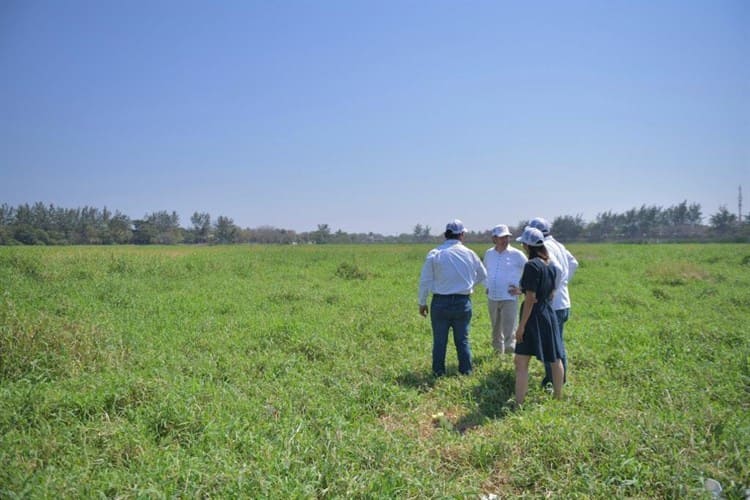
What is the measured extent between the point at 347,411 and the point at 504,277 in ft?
9.24

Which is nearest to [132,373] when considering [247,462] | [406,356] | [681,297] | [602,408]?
[247,462]

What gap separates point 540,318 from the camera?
4.05 meters

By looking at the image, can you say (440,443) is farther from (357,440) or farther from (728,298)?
(728,298)

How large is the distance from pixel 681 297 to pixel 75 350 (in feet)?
45.0

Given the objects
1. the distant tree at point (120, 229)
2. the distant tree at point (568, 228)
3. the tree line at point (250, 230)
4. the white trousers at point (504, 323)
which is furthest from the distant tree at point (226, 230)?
the white trousers at point (504, 323)

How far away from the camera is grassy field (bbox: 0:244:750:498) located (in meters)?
2.84

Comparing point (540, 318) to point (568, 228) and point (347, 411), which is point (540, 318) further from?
A: point (568, 228)

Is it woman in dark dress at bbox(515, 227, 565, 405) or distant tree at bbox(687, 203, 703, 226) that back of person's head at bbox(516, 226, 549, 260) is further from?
distant tree at bbox(687, 203, 703, 226)

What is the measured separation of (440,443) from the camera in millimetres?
3525

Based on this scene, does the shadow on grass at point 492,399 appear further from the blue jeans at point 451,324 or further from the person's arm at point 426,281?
the person's arm at point 426,281

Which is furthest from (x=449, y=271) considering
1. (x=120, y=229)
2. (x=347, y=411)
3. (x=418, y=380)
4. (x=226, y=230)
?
(x=226, y=230)

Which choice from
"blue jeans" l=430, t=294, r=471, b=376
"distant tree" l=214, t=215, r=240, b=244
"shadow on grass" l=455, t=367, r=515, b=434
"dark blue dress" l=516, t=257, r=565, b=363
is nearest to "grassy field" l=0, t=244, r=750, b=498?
"shadow on grass" l=455, t=367, r=515, b=434

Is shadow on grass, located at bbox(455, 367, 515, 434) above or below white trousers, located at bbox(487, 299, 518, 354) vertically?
below

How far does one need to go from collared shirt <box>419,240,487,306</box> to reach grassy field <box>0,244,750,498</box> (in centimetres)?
113
